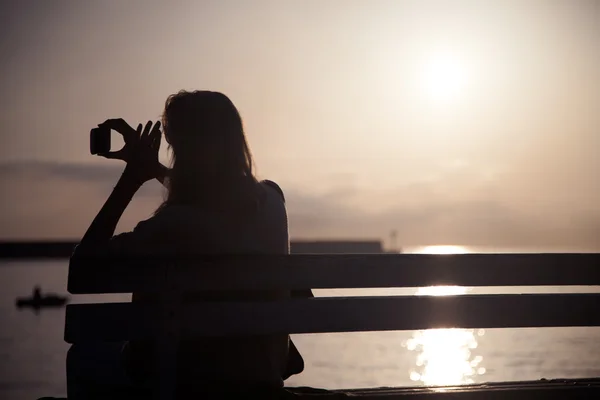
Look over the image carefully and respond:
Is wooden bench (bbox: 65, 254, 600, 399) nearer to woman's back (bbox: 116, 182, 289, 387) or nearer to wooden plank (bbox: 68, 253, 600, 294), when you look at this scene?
wooden plank (bbox: 68, 253, 600, 294)

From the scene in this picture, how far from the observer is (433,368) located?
2121 inches

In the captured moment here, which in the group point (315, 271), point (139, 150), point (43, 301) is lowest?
point (43, 301)

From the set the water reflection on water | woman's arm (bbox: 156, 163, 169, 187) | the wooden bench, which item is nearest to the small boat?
the water reflection on water

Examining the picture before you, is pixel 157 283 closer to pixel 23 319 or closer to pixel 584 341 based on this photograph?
pixel 584 341

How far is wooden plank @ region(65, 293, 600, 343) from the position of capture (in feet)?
10.3

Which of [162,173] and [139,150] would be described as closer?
[139,150]

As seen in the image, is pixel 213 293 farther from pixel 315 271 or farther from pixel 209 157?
pixel 209 157

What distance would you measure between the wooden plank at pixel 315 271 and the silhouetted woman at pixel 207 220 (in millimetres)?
101

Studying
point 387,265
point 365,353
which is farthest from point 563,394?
point 365,353

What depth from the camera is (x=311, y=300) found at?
3303 millimetres

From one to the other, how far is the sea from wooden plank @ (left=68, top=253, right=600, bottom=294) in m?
27.9

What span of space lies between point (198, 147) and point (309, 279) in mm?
675

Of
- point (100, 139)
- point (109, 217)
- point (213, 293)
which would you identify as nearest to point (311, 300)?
point (213, 293)

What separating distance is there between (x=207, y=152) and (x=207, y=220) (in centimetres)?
27
